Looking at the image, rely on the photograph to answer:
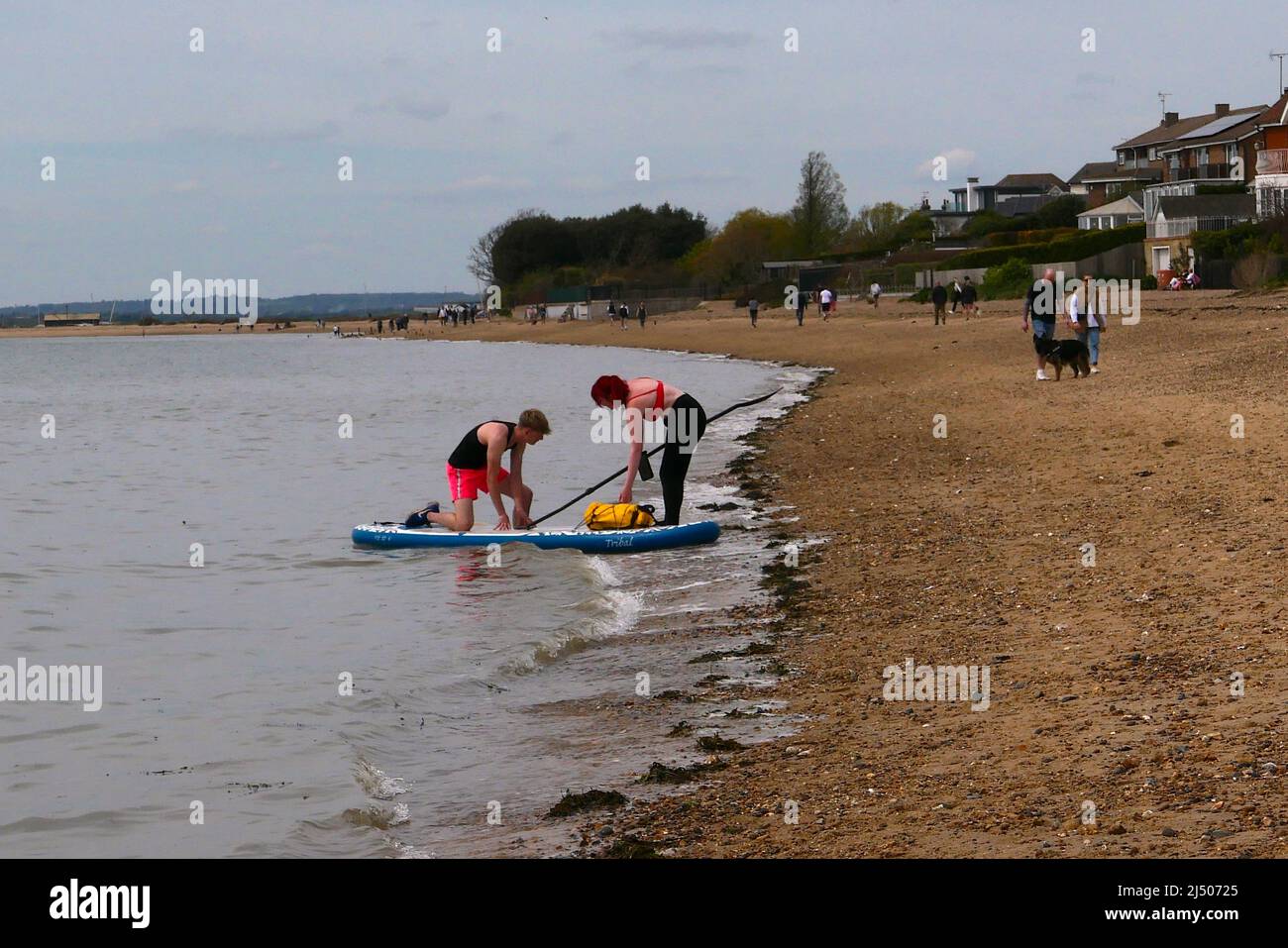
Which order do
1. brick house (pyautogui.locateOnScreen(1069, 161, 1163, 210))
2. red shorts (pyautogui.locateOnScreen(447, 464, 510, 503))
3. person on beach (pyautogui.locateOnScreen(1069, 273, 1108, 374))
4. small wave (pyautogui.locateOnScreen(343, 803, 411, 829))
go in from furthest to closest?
brick house (pyautogui.locateOnScreen(1069, 161, 1163, 210))
person on beach (pyautogui.locateOnScreen(1069, 273, 1108, 374))
red shorts (pyautogui.locateOnScreen(447, 464, 510, 503))
small wave (pyautogui.locateOnScreen(343, 803, 411, 829))

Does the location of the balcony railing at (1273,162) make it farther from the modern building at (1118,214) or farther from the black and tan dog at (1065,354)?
the black and tan dog at (1065,354)

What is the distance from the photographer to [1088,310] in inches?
981

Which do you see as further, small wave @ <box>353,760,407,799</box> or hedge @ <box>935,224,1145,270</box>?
hedge @ <box>935,224,1145,270</box>

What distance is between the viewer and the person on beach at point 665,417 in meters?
13.4

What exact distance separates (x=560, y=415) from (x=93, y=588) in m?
20.4

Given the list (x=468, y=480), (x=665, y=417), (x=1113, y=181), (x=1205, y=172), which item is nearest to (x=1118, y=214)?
(x=1205, y=172)

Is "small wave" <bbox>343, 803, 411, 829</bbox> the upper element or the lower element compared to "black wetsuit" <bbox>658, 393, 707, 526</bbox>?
lower

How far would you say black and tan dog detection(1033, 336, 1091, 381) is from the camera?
2402 centimetres

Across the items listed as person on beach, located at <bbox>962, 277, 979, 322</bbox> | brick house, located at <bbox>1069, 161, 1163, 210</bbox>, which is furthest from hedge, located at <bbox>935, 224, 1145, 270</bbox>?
brick house, located at <bbox>1069, 161, 1163, 210</bbox>

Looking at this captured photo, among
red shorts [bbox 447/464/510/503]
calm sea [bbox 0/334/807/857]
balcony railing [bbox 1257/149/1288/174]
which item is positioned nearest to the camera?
calm sea [bbox 0/334/807/857]

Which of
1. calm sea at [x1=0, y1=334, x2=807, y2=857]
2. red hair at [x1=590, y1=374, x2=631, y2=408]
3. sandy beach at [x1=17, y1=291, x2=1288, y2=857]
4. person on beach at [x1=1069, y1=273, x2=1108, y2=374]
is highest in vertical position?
person on beach at [x1=1069, y1=273, x2=1108, y2=374]

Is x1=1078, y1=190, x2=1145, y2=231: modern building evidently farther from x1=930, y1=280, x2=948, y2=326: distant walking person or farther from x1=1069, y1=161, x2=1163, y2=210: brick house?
x1=930, y1=280, x2=948, y2=326: distant walking person
